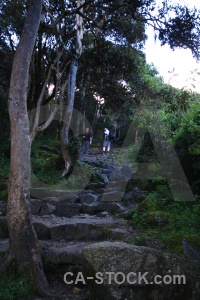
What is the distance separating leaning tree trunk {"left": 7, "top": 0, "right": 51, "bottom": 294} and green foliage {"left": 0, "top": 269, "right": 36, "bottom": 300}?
100mm

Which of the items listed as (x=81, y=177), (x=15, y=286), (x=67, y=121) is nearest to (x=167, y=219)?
(x=15, y=286)

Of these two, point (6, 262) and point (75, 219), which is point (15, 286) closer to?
point (6, 262)

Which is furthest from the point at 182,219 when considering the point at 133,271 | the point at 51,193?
the point at 51,193

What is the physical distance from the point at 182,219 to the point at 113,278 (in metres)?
2.43

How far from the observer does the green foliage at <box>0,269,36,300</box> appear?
3.52m

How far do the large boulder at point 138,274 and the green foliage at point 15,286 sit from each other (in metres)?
0.94

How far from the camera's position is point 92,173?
11141mm

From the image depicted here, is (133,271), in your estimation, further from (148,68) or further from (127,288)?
(148,68)

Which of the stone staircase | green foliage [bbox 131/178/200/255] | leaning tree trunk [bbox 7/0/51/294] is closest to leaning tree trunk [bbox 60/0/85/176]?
the stone staircase

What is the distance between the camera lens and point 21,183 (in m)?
4.34

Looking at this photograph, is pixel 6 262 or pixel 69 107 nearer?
pixel 6 262

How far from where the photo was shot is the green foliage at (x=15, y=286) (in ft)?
11.6

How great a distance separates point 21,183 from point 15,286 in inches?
59.2

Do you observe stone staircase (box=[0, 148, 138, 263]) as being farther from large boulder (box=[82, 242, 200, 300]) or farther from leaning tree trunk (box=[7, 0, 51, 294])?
large boulder (box=[82, 242, 200, 300])
